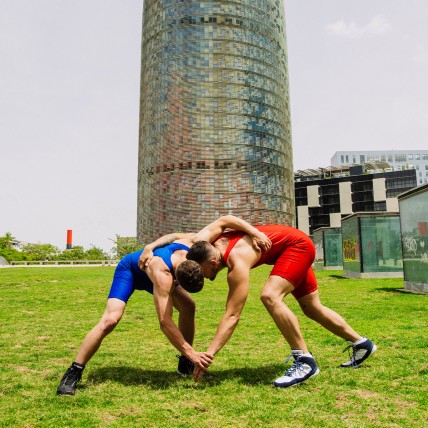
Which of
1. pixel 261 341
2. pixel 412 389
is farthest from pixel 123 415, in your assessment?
pixel 261 341

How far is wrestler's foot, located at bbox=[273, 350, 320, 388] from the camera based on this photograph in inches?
159

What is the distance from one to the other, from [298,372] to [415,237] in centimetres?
1054

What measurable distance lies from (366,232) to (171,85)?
85.4 m

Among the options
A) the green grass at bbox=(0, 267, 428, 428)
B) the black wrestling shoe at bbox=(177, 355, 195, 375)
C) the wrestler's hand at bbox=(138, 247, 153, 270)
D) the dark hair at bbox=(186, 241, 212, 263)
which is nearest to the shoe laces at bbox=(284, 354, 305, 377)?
the green grass at bbox=(0, 267, 428, 428)

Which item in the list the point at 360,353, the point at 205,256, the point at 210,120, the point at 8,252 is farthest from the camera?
the point at 210,120

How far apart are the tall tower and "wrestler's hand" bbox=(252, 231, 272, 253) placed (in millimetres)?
89816

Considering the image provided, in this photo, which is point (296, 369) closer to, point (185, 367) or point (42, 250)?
point (185, 367)

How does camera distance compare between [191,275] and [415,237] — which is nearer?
[191,275]

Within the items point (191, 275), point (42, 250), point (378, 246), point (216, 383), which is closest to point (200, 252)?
point (191, 275)

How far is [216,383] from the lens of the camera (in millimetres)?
4227

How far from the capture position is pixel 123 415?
3.38 metres

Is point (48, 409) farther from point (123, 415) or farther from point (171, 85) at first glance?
point (171, 85)

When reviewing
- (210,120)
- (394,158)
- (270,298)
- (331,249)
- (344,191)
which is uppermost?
(394,158)

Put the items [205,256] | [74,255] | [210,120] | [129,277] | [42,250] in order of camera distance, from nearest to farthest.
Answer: [205,256] < [129,277] < [74,255] < [210,120] < [42,250]
